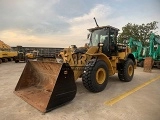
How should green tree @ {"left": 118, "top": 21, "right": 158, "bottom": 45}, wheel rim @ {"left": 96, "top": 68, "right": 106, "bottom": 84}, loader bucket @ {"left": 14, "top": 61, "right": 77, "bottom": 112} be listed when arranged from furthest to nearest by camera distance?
green tree @ {"left": 118, "top": 21, "right": 158, "bottom": 45}
wheel rim @ {"left": 96, "top": 68, "right": 106, "bottom": 84}
loader bucket @ {"left": 14, "top": 61, "right": 77, "bottom": 112}

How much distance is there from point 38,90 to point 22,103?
0.67 meters

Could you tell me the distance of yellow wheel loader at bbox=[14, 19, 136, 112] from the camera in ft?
12.5

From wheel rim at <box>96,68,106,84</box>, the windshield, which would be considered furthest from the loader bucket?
the windshield

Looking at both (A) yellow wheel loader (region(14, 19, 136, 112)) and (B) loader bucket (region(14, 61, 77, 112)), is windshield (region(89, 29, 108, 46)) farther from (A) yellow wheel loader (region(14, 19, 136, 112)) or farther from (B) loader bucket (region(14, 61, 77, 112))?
(B) loader bucket (region(14, 61, 77, 112))

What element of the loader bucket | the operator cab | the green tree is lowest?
the loader bucket

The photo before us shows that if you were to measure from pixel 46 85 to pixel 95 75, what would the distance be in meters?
1.50

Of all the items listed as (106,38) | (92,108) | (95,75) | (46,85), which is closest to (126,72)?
(106,38)

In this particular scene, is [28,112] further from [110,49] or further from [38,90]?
[110,49]

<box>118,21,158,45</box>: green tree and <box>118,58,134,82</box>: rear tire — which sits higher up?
<box>118,21,158,45</box>: green tree

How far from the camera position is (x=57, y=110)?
3693mm

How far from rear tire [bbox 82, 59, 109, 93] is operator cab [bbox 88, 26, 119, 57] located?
0.98m

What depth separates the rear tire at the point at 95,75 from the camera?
4781 mm

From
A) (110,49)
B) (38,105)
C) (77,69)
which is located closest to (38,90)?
(38,105)

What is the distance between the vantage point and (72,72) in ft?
13.2
